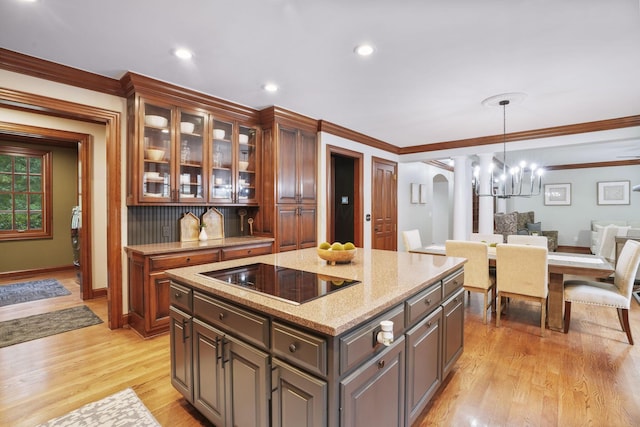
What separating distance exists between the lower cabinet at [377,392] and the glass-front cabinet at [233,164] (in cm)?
278

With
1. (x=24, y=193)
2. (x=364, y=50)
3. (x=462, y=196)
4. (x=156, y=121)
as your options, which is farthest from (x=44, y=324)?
(x=462, y=196)

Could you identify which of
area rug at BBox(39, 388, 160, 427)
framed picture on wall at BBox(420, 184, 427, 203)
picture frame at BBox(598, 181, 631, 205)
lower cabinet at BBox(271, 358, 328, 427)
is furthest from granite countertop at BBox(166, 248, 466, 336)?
picture frame at BBox(598, 181, 631, 205)

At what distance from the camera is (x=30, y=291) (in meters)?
4.53

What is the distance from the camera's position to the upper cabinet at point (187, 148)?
3.00 meters

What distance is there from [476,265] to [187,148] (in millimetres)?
3406

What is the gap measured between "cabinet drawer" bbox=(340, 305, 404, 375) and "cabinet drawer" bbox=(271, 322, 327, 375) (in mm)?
78

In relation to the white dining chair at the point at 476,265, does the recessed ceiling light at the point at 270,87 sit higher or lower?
higher

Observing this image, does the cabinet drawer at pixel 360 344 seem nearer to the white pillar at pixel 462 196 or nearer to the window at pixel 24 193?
the white pillar at pixel 462 196

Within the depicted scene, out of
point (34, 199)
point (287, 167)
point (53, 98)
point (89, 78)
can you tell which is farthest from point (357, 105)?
point (34, 199)

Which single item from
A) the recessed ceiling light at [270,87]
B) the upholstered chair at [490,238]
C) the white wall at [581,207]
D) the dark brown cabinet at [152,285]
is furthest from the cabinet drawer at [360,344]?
the white wall at [581,207]

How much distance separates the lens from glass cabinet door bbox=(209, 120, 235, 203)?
3.61m

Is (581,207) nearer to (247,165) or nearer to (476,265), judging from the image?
(476,265)

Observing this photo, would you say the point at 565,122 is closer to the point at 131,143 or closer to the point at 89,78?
the point at 131,143

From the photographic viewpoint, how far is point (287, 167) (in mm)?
4062
